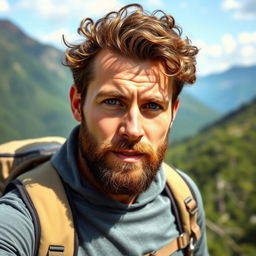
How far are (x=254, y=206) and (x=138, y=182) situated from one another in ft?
206

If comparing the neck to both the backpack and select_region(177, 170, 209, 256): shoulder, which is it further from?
select_region(177, 170, 209, 256): shoulder

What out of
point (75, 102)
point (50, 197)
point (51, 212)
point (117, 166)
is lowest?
point (51, 212)

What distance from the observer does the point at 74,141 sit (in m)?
3.71

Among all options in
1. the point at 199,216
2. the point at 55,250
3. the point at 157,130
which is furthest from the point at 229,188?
the point at 55,250

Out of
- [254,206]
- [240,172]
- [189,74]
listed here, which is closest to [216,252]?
[254,206]

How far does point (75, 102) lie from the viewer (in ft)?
12.1

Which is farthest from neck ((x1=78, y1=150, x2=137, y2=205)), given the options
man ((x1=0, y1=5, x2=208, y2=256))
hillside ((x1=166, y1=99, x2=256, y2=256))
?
hillside ((x1=166, y1=99, x2=256, y2=256))

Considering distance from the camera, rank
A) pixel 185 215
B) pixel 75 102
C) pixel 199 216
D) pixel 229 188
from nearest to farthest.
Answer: pixel 75 102, pixel 185 215, pixel 199 216, pixel 229 188

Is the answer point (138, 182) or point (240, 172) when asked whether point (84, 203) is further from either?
point (240, 172)

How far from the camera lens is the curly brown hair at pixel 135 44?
3287mm

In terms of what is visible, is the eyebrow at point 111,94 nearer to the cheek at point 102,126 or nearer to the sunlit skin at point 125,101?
the sunlit skin at point 125,101

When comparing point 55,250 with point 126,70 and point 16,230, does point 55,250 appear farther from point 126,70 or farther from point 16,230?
point 126,70

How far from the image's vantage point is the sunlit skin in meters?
3.25

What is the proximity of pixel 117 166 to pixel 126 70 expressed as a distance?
875 millimetres
